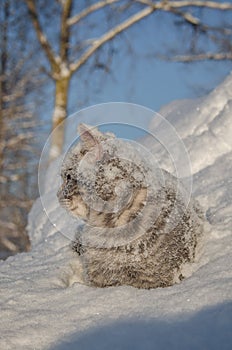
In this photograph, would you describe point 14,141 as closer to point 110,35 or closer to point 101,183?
point 110,35

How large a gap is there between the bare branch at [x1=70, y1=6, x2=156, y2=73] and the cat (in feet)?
19.2

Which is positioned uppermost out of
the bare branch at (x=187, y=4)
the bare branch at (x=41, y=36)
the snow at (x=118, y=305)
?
the snow at (x=118, y=305)

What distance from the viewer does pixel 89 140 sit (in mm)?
2506

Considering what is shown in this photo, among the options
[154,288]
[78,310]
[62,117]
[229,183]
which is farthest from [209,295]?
[62,117]

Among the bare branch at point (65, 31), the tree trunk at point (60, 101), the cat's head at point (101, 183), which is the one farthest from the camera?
the bare branch at point (65, 31)

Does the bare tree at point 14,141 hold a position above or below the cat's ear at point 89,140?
below

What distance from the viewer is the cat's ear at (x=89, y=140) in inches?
97.4

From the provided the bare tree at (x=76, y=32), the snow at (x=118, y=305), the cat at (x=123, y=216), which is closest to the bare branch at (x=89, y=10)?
the bare tree at (x=76, y=32)

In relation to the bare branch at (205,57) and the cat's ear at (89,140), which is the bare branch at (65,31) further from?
the cat's ear at (89,140)

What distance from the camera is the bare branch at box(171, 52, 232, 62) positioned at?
841 cm

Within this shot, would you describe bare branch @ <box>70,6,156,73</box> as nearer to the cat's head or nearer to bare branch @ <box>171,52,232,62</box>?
bare branch @ <box>171,52,232,62</box>

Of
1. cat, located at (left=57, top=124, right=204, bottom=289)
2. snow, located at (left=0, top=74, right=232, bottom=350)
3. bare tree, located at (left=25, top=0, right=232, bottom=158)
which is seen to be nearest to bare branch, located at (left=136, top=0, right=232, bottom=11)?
bare tree, located at (left=25, top=0, right=232, bottom=158)

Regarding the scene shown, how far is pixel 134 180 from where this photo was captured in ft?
7.97

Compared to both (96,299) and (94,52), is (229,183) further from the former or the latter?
(94,52)
